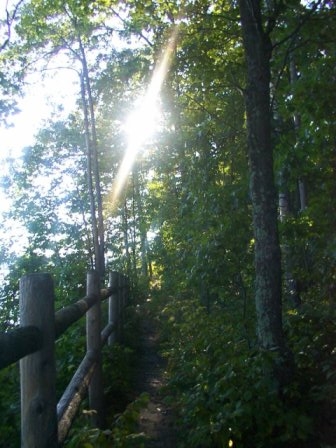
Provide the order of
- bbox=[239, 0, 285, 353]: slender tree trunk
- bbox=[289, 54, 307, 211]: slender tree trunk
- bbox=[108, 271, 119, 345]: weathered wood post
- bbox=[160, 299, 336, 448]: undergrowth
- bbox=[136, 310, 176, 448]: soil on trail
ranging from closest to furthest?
1. bbox=[160, 299, 336, 448]: undergrowth
2. bbox=[239, 0, 285, 353]: slender tree trunk
3. bbox=[136, 310, 176, 448]: soil on trail
4. bbox=[289, 54, 307, 211]: slender tree trunk
5. bbox=[108, 271, 119, 345]: weathered wood post

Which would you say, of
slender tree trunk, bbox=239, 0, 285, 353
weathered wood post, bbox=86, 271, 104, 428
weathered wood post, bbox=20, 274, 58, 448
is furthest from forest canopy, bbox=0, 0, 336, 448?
weathered wood post, bbox=20, 274, 58, 448

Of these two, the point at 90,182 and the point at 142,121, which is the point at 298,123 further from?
the point at 90,182

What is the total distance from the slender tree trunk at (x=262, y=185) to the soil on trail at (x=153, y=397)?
1.55 metres

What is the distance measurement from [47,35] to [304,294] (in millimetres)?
14507

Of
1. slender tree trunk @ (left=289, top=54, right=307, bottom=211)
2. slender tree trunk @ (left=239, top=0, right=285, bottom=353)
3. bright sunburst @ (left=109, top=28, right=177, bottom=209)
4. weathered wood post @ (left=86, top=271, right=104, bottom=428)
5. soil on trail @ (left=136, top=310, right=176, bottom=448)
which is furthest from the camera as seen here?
slender tree trunk @ (left=289, top=54, right=307, bottom=211)

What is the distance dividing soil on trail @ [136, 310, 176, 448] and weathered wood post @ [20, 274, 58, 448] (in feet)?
2.61

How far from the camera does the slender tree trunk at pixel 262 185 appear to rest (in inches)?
176

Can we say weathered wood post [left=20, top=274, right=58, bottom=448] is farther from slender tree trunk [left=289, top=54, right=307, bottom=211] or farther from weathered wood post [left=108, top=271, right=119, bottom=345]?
slender tree trunk [left=289, top=54, right=307, bottom=211]

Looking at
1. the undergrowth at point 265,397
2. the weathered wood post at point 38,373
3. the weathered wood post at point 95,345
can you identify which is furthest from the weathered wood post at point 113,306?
the weathered wood post at point 38,373

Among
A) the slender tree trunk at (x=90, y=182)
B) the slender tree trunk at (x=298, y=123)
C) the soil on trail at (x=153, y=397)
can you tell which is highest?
the slender tree trunk at (x=90, y=182)

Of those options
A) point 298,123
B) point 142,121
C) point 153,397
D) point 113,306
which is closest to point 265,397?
point 153,397

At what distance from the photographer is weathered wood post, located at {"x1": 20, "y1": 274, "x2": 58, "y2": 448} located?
2289 mm

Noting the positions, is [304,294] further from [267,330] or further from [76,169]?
[76,169]

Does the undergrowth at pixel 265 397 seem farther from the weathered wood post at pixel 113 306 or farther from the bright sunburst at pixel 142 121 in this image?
the bright sunburst at pixel 142 121
